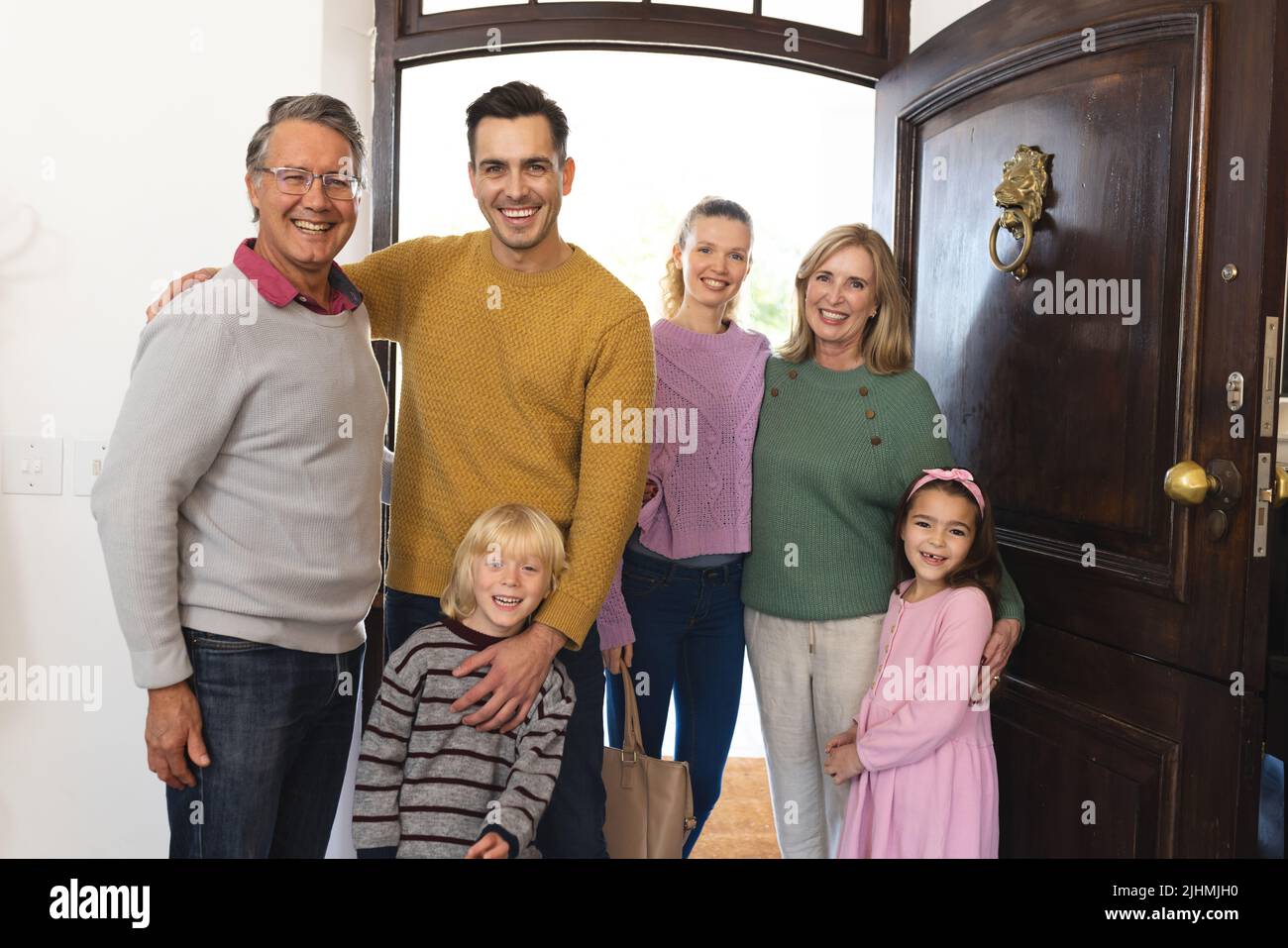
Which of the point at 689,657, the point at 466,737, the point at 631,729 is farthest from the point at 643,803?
the point at 466,737

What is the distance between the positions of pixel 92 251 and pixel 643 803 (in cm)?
147

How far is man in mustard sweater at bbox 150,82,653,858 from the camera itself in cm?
162

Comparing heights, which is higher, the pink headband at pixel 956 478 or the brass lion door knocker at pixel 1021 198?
the brass lion door knocker at pixel 1021 198

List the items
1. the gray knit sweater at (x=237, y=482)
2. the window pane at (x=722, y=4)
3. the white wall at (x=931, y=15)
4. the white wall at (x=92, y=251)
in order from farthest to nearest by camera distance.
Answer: the window pane at (x=722, y=4) → the white wall at (x=931, y=15) → the white wall at (x=92, y=251) → the gray knit sweater at (x=237, y=482)

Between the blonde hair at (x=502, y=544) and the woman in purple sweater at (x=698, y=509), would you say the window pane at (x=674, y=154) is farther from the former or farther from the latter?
the blonde hair at (x=502, y=544)

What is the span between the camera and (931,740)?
1.80 metres

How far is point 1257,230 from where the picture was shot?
4.97ft

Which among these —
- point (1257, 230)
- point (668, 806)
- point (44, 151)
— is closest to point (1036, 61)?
point (1257, 230)

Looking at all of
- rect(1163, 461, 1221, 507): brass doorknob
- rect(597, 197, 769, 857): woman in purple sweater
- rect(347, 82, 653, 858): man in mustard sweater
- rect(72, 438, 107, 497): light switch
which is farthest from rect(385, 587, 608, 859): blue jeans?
rect(1163, 461, 1221, 507): brass doorknob

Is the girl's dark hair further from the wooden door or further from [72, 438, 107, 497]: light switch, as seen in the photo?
[72, 438, 107, 497]: light switch

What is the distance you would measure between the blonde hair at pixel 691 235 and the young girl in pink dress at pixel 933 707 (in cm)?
59

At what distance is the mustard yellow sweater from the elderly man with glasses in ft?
0.61

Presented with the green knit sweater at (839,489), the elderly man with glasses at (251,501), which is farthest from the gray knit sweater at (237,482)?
the green knit sweater at (839,489)

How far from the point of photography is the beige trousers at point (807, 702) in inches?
76.3
